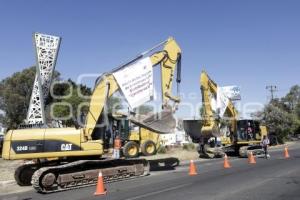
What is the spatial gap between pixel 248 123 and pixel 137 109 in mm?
14517

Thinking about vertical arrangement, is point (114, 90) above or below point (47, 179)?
above

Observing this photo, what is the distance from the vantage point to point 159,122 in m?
19.1

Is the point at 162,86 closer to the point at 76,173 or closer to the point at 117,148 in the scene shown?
the point at 117,148

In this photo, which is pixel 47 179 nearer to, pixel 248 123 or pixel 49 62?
pixel 248 123

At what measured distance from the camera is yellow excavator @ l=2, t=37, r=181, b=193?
1605 centimetres

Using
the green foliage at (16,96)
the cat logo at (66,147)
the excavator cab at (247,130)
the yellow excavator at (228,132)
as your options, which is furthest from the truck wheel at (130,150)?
the green foliage at (16,96)

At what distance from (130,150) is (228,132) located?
14.4m

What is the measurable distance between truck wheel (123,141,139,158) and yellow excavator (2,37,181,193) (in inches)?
44.9

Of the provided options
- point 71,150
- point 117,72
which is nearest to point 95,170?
point 71,150

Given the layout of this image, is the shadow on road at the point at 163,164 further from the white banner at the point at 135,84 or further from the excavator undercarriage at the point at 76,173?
the white banner at the point at 135,84

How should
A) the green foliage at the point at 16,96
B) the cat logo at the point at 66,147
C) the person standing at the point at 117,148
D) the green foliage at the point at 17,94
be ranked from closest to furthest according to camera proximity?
1. the cat logo at the point at 66,147
2. the person standing at the point at 117,148
3. the green foliage at the point at 17,94
4. the green foliage at the point at 16,96

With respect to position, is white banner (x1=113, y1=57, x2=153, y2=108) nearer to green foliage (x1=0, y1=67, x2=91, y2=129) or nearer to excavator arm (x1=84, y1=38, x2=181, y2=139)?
excavator arm (x1=84, y1=38, x2=181, y2=139)

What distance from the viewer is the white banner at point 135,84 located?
725 inches

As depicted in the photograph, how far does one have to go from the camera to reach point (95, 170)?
16938mm
